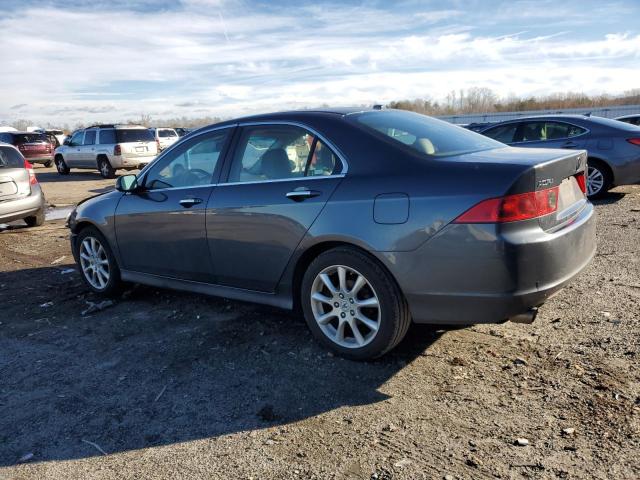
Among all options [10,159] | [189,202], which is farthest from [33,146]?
[189,202]

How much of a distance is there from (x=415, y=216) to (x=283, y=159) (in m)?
1.26

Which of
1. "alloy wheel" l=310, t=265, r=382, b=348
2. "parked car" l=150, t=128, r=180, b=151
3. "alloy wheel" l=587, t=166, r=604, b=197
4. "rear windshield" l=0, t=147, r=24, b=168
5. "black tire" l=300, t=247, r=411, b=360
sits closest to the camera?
"black tire" l=300, t=247, r=411, b=360

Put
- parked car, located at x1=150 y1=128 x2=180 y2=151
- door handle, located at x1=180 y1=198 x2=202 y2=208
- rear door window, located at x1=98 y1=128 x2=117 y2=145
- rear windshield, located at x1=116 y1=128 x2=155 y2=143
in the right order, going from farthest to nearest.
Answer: parked car, located at x1=150 y1=128 x2=180 y2=151 < rear door window, located at x1=98 y1=128 x2=117 y2=145 < rear windshield, located at x1=116 y1=128 x2=155 y2=143 < door handle, located at x1=180 y1=198 x2=202 y2=208

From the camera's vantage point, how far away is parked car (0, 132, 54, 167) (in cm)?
2598

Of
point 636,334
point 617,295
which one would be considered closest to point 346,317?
point 636,334

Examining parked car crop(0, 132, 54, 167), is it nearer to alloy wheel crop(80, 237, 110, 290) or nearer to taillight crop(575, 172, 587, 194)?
alloy wheel crop(80, 237, 110, 290)

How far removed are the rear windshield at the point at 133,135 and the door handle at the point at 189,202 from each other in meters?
16.9

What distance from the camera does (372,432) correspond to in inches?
116

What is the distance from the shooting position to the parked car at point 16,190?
354 inches

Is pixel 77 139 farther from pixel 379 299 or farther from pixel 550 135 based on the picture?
pixel 379 299

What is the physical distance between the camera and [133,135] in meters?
20.6

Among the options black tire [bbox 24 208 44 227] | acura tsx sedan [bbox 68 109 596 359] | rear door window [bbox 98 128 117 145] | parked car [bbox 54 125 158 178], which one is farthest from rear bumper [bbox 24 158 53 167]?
acura tsx sedan [bbox 68 109 596 359]

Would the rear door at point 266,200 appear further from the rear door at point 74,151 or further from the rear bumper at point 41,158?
→ the rear bumper at point 41,158

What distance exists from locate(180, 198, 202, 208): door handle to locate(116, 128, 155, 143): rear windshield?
16.9 m
